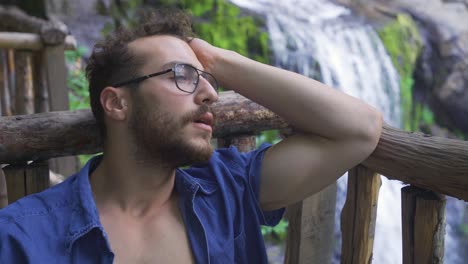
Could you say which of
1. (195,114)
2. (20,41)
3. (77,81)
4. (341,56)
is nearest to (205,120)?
(195,114)

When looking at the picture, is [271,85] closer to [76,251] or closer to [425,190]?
[425,190]

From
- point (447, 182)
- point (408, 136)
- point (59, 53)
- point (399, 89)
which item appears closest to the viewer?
point (447, 182)

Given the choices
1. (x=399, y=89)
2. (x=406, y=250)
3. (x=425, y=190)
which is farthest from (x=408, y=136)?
(x=399, y=89)

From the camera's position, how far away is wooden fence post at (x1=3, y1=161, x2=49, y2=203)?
5.90 ft

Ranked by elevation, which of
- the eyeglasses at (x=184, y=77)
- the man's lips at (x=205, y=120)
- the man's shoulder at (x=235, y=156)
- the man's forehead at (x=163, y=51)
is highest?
the man's forehead at (x=163, y=51)

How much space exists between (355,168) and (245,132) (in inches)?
16.8

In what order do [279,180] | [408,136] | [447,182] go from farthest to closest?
[279,180], [408,136], [447,182]

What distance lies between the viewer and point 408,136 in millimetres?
1616

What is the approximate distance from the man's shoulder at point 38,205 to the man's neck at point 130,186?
0.34 feet

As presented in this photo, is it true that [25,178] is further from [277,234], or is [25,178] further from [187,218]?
[277,234]

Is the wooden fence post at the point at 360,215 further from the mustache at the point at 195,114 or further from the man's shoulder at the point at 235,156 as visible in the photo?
the mustache at the point at 195,114

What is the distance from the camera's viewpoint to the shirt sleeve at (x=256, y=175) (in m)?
1.79

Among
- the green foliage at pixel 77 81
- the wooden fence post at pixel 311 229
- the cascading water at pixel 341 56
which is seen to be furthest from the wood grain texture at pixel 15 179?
the cascading water at pixel 341 56

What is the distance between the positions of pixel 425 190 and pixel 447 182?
0.16 m
